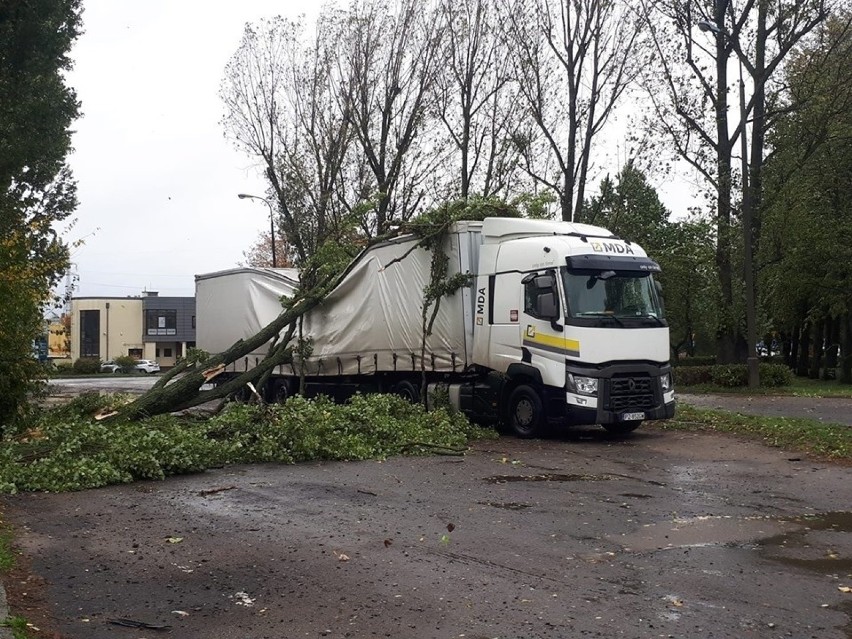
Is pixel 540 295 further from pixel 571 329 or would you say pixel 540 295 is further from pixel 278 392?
pixel 278 392

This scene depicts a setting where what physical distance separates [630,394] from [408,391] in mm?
4697

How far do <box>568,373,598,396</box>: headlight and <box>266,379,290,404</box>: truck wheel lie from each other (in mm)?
8973

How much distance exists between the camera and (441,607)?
582 cm

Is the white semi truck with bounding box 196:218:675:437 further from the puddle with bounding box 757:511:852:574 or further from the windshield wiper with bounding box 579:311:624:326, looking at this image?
the puddle with bounding box 757:511:852:574

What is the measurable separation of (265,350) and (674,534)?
47.4 ft

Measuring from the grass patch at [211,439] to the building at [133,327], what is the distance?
7926 cm

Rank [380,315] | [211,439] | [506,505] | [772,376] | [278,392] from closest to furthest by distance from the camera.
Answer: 1. [506,505]
2. [211,439]
3. [380,315]
4. [278,392]
5. [772,376]

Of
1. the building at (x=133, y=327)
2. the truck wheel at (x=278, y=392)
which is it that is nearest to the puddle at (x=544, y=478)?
the truck wheel at (x=278, y=392)

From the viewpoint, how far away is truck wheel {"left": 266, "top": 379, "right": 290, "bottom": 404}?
70.6 feet

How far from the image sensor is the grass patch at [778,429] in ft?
44.7

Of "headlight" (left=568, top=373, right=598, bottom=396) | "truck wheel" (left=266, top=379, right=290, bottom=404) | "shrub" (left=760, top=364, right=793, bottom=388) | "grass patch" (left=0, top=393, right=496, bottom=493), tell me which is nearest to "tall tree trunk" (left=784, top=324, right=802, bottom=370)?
"shrub" (left=760, top=364, right=793, bottom=388)

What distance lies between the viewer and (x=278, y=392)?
21922mm

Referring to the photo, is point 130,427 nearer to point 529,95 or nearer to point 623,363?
point 623,363

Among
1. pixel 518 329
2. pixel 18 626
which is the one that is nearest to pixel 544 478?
pixel 518 329
